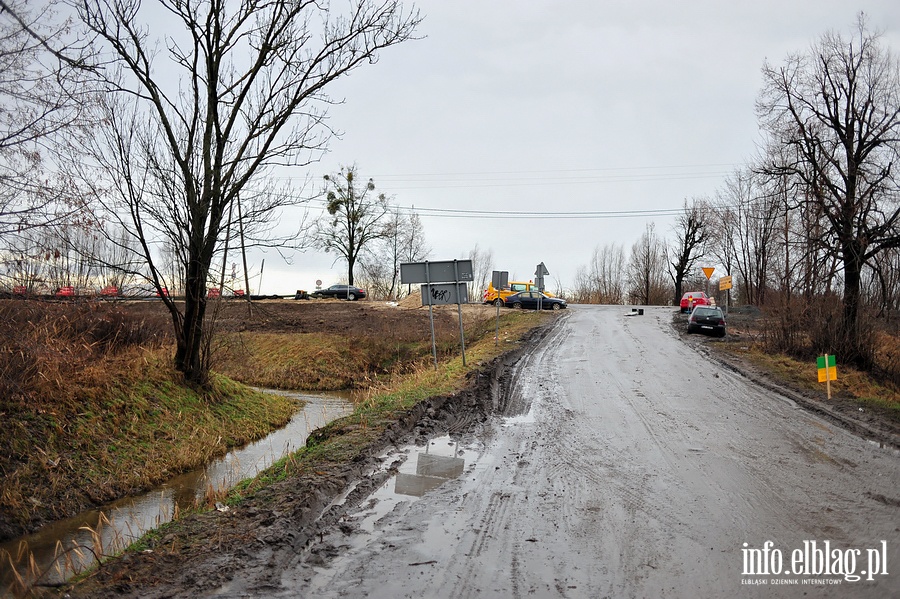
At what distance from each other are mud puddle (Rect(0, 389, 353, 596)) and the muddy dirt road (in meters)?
2.60

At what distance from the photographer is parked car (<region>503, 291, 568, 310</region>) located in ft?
142

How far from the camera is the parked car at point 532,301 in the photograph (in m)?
43.4

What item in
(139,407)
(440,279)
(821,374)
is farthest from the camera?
(440,279)

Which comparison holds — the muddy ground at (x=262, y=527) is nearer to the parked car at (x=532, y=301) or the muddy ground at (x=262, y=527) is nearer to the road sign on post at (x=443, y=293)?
the road sign on post at (x=443, y=293)

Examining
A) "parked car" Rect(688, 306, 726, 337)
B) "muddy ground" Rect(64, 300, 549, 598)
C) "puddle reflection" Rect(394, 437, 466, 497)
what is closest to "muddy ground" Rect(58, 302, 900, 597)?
"muddy ground" Rect(64, 300, 549, 598)

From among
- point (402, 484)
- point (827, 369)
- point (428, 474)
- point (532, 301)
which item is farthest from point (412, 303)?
point (402, 484)

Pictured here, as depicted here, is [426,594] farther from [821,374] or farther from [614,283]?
[614,283]

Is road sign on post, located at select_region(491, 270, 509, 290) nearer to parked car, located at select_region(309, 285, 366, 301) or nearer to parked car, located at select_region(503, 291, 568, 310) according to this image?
parked car, located at select_region(503, 291, 568, 310)

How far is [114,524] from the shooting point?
9.28 meters

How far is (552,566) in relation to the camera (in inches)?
212

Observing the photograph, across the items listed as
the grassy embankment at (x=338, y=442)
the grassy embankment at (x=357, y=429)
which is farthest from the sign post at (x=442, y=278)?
the grassy embankment at (x=338, y=442)

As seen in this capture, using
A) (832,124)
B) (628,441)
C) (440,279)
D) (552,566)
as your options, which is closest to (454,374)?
(440,279)

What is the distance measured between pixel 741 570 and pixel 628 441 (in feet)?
16.1

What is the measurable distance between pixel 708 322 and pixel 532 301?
15229 mm
